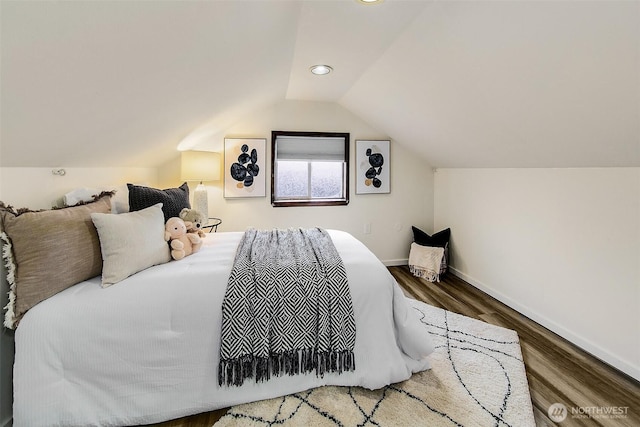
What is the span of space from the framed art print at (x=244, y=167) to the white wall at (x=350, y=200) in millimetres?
69

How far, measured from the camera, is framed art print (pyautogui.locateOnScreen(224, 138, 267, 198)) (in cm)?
339

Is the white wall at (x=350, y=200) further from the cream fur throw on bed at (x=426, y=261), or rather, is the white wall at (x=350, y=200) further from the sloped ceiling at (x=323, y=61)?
the sloped ceiling at (x=323, y=61)

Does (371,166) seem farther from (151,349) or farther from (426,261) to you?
(151,349)

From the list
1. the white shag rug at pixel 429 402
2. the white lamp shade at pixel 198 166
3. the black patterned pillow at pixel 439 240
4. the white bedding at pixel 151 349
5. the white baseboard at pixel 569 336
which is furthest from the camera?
the black patterned pillow at pixel 439 240

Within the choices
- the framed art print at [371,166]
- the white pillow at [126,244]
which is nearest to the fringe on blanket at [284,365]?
the white pillow at [126,244]

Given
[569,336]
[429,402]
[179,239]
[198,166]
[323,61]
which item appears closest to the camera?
[429,402]

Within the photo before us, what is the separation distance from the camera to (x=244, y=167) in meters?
3.44

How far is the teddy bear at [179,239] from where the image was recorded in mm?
1809

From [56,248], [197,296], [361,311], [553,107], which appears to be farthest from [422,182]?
[56,248]

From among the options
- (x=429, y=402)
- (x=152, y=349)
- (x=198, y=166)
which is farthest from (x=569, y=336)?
(x=198, y=166)

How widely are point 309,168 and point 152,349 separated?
2.69 m

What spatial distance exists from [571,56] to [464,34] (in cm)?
53

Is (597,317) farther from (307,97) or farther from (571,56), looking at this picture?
(307,97)

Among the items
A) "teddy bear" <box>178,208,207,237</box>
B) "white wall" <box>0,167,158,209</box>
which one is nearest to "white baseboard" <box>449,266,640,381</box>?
"teddy bear" <box>178,208,207,237</box>
